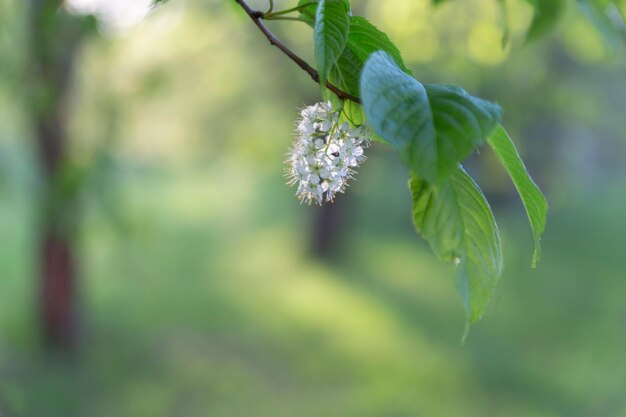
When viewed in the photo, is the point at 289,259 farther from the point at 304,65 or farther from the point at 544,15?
the point at 304,65

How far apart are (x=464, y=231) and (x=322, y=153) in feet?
0.63

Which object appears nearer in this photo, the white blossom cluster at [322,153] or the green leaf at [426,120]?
the green leaf at [426,120]

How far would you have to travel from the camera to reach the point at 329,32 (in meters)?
0.56

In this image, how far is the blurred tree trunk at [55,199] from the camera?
12.2 ft

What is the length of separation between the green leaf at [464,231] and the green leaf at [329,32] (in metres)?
0.11

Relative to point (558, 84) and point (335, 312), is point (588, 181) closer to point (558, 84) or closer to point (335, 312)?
point (558, 84)

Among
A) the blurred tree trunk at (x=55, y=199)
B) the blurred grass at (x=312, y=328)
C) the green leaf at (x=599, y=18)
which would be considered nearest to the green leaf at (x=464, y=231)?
the green leaf at (x=599, y=18)

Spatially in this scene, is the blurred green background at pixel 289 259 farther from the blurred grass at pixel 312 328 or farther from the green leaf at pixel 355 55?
the green leaf at pixel 355 55

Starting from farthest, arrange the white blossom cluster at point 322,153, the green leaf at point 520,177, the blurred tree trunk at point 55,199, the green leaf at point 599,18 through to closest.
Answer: the blurred tree trunk at point 55,199 < the green leaf at point 599,18 < the white blossom cluster at point 322,153 < the green leaf at point 520,177

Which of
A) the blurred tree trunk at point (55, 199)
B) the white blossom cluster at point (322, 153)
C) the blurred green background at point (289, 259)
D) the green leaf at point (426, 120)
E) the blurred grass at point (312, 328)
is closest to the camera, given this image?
the green leaf at point (426, 120)

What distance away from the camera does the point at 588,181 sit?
11047 mm

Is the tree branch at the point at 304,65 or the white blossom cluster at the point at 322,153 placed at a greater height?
the tree branch at the point at 304,65

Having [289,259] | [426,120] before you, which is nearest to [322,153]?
[426,120]

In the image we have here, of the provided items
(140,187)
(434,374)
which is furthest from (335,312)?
(140,187)
